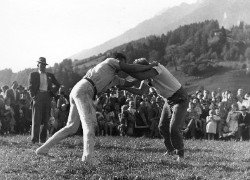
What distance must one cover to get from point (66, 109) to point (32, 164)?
31.6 ft

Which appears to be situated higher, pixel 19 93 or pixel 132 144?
pixel 19 93

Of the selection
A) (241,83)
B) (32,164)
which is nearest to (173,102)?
(32,164)

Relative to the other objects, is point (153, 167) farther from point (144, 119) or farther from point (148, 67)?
point (144, 119)

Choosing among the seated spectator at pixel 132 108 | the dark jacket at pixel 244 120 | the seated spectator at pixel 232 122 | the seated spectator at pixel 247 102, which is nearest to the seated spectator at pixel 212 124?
the seated spectator at pixel 232 122

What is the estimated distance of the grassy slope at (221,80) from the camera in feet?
381

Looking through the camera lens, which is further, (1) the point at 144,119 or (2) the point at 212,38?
(2) the point at 212,38

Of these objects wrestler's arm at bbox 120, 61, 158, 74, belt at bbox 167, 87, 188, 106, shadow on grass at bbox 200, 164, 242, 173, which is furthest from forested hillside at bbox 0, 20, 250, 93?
shadow on grass at bbox 200, 164, 242, 173

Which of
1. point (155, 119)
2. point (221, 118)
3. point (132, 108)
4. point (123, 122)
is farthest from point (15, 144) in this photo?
point (221, 118)

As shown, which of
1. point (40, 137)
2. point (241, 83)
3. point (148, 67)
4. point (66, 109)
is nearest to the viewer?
point (148, 67)

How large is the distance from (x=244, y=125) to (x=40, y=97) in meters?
9.17

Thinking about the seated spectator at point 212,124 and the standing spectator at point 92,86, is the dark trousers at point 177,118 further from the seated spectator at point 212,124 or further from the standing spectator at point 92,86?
the seated spectator at point 212,124

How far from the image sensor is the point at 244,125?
56.4 feet

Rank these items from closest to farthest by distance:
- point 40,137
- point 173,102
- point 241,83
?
point 173,102 → point 40,137 → point 241,83

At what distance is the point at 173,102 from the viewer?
8.98 m
